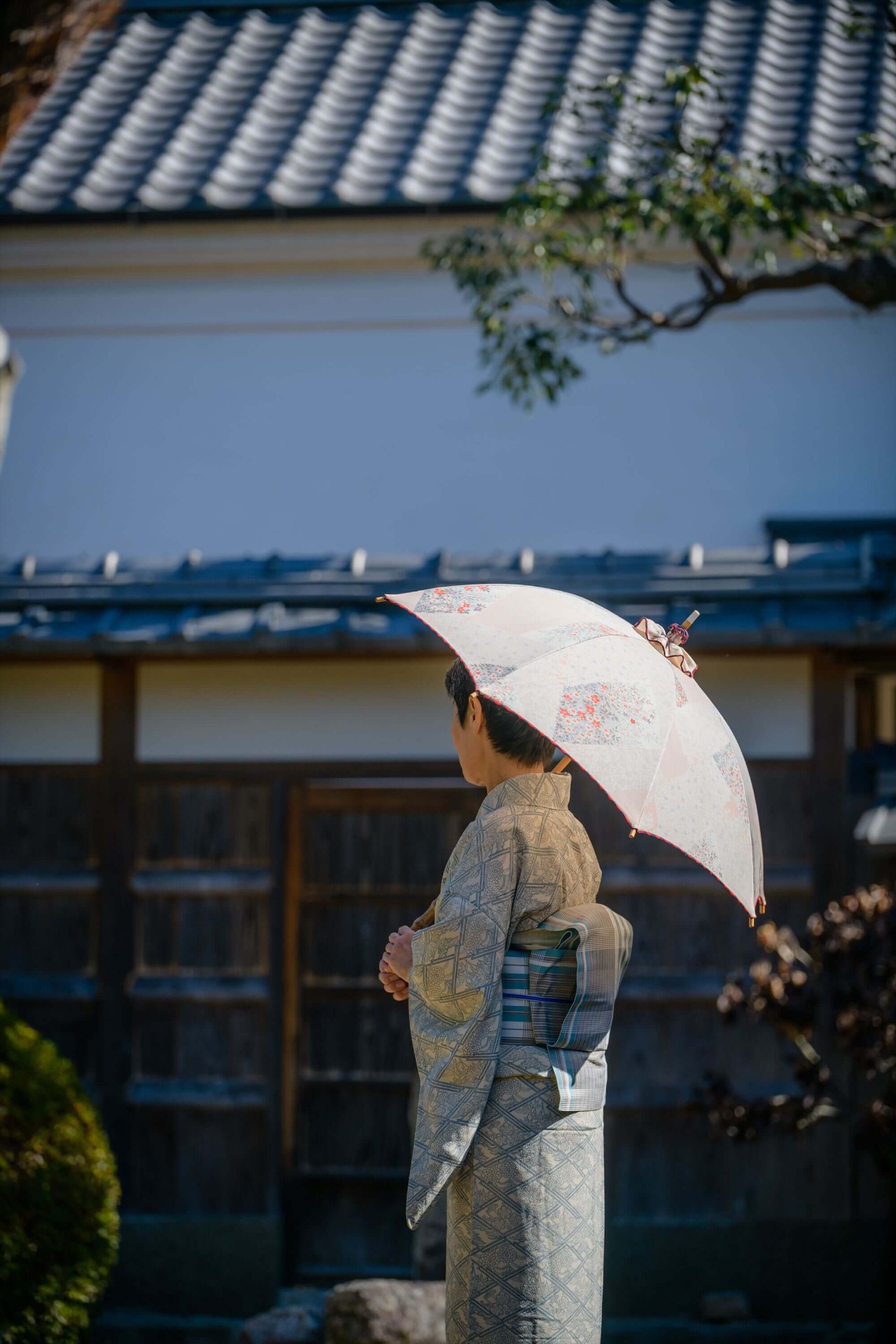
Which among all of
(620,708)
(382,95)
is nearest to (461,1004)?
(620,708)

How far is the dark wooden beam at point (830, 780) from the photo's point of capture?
6.12m

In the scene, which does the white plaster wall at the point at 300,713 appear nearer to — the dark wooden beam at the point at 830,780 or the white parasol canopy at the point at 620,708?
the dark wooden beam at the point at 830,780

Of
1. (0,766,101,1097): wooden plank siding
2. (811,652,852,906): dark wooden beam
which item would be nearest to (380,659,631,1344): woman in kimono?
(811,652,852,906): dark wooden beam

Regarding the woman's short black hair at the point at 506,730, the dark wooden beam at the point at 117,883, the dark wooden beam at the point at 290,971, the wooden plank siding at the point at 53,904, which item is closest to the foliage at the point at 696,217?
the dark wooden beam at the point at 290,971

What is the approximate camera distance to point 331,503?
28.1ft

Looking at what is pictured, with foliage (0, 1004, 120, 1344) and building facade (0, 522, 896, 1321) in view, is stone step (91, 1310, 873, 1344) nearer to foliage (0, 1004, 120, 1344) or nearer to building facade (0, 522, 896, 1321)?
building facade (0, 522, 896, 1321)

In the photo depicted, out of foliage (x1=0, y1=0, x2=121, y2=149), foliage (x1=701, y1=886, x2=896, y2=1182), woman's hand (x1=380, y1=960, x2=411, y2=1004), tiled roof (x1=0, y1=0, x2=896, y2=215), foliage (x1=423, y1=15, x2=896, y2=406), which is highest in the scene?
tiled roof (x1=0, y1=0, x2=896, y2=215)

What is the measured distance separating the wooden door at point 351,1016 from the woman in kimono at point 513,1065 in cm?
339

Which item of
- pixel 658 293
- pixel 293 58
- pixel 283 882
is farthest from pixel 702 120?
pixel 283 882

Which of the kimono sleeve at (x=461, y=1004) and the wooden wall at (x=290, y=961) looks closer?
the kimono sleeve at (x=461, y=1004)

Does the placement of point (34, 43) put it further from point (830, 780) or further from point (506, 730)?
point (830, 780)

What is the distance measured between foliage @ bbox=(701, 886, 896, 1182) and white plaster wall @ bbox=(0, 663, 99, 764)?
317 cm

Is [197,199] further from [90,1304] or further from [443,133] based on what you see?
[90,1304]

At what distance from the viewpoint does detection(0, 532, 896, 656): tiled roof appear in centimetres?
580
